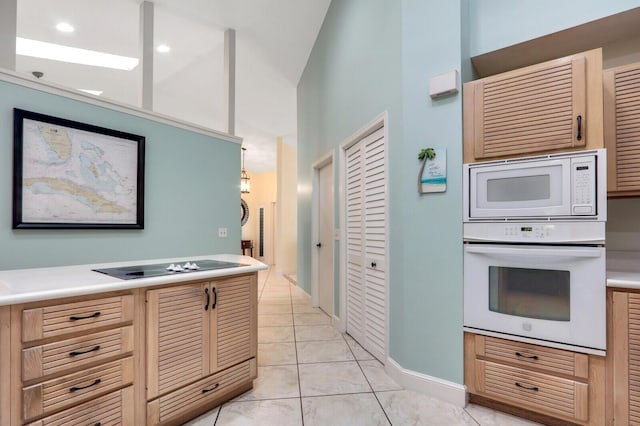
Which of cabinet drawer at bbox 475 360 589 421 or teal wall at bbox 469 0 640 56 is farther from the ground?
teal wall at bbox 469 0 640 56

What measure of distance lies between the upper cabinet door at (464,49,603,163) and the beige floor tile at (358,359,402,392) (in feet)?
5.41

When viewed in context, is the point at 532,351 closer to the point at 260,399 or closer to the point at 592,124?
the point at 592,124

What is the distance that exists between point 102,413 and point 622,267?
3.00 metres

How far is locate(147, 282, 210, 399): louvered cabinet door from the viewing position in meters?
1.52

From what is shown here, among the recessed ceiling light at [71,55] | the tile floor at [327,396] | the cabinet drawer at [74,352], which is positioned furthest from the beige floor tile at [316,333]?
the recessed ceiling light at [71,55]

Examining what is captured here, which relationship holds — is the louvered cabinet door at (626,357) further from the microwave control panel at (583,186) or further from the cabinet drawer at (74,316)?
the cabinet drawer at (74,316)

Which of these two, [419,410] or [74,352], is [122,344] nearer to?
[74,352]

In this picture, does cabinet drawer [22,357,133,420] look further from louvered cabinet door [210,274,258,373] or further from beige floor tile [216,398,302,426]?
beige floor tile [216,398,302,426]

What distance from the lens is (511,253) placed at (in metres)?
1.72

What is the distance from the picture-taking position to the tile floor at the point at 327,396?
172 centimetres

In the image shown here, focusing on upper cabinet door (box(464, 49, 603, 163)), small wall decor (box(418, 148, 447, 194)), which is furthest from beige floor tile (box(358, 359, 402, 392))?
upper cabinet door (box(464, 49, 603, 163))

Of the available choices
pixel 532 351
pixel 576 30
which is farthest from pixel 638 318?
pixel 576 30

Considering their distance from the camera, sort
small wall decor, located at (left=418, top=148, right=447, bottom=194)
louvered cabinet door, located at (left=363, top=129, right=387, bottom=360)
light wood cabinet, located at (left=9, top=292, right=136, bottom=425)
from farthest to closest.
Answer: louvered cabinet door, located at (left=363, top=129, right=387, bottom=360) → small wall decor, located at (left=418, top=148, right=447, bottom=194) → light wood cabinet, located at (left=9, top=292, right=136, bottom=425)

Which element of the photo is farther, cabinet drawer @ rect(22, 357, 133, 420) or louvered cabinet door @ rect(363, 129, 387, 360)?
louvered cabinet door @ rect(363, 129, 387, 360)
